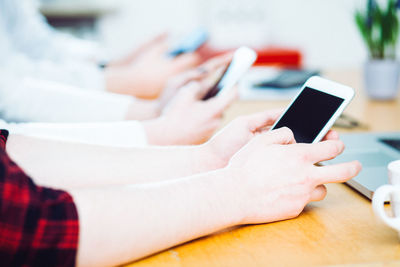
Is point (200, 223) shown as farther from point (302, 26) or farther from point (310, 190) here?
point (302, 26)

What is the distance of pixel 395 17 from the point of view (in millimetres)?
1148

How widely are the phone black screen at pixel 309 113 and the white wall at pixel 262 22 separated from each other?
3.33 meters

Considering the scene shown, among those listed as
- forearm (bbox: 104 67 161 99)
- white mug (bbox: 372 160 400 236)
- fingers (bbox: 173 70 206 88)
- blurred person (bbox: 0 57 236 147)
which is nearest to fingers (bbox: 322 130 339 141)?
white mug (bbox: 372 160 400 236)

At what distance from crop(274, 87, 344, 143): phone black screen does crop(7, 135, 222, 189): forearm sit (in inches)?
4.6

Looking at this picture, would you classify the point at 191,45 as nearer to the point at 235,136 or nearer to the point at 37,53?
the point at 37,53

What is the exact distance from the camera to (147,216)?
0.46m

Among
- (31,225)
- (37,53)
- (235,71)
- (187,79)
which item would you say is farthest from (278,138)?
(37,53)

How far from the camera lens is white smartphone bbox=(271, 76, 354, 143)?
0.59 meters

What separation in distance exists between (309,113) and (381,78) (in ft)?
2.18

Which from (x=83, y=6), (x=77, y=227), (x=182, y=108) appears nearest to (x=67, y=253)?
(x=77, y=227)

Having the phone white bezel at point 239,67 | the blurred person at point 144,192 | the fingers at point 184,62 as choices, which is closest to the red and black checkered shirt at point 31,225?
the blurred person at point 144,192

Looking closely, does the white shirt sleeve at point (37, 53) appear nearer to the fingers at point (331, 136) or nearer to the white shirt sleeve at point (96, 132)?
the white shirt sleeve at point (96, 132)

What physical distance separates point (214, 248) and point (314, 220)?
0.43ft

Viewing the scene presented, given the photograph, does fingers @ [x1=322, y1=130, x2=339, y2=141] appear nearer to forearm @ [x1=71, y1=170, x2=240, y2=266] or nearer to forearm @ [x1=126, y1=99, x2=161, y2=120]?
forearm @ [x1=71, y1=170, x2=240, y2=266]
